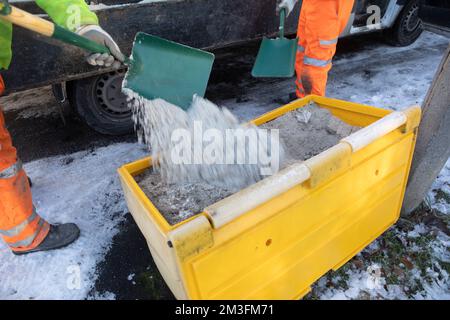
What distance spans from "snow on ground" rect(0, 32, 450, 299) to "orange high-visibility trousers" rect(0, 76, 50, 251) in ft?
0.51

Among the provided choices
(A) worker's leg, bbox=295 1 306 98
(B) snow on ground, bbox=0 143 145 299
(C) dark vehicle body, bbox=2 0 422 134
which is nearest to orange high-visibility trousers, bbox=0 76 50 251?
(B) snow on ground, bbox=0 143 145 299

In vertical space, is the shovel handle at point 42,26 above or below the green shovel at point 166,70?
above

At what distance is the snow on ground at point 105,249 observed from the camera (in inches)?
70.4

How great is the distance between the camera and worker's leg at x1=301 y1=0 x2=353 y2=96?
2.57 meters

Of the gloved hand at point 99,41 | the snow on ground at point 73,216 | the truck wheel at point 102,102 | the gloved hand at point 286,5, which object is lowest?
the snow on ground at point 73,216

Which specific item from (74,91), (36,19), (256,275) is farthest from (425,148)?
(74,91)

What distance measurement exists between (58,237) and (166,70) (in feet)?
4.04

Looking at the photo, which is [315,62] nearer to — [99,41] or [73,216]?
[99,41]

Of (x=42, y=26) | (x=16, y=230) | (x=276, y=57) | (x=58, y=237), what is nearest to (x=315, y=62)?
(x=276, y=57)

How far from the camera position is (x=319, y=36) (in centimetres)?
265

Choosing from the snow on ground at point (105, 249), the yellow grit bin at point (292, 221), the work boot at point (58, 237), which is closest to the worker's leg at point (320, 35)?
the snow on ground at point (105, 249)

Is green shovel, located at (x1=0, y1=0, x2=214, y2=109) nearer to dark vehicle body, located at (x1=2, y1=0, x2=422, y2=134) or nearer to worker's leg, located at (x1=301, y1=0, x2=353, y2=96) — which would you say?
dark vehicle body, located at (x1=2, y1=0, x2=422, y2=134)

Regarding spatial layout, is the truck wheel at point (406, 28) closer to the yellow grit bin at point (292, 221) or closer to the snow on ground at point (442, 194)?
the snow on ground at point (442, 194)

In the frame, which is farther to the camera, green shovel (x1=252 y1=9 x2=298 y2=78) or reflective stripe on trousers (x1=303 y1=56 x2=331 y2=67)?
green shovel (x1=252 y1=9 x2=298 y2=78)
